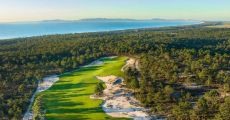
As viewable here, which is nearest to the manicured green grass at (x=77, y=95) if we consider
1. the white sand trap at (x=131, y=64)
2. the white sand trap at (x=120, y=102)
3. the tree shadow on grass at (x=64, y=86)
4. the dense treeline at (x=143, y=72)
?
the tree shadow on grass at (x=64, y=86)

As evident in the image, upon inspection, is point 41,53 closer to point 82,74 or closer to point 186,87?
point 82,74

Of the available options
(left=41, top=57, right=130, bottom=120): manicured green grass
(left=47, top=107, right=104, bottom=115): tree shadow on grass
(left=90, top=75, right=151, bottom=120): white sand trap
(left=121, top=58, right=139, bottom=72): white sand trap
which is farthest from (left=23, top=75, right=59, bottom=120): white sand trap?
(left=121, top=58, right=139, bottom=72): white sand trap

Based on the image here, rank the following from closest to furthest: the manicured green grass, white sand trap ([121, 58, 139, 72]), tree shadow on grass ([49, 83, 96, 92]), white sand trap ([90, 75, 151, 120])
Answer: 1. white sand trap ([90, 75, 151, 120])
2. the manicured green grass
3. tree shadow on grass ([49, 83, 96, 92])
4. white sand trap ([121, 58, 139, 72])

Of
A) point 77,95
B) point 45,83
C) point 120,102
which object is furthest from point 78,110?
point 45,83

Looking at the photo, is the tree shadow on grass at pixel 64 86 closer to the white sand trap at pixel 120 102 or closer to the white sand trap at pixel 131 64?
the white sand trap at pixel 120 102

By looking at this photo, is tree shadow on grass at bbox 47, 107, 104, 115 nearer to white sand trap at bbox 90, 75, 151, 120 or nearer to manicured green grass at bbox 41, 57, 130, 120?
manicured green grass at bbox 41, 57, 130, 120

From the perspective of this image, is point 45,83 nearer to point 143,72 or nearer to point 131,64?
point 131,64
